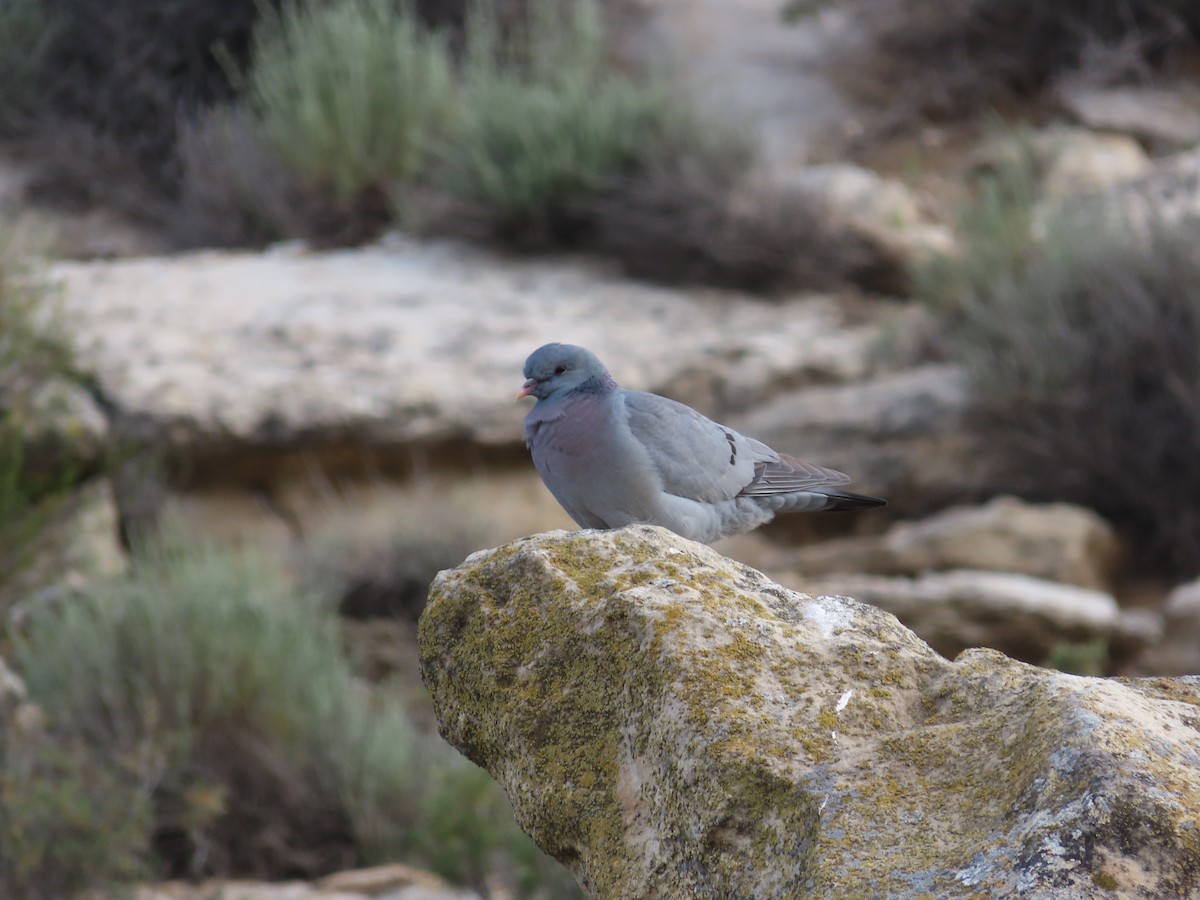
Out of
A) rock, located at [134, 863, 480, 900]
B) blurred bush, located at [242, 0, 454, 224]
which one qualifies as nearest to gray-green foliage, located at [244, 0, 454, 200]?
blurred bush, located at [242, 0, 454, 224]

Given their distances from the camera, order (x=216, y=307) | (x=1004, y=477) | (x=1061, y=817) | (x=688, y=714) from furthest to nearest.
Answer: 1. (x=216, y=307)
2. (x=1004, y=477)
3. (x=688, y=714)
4. (x=1061, y=817)

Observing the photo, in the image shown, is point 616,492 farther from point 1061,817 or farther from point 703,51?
point 703,51

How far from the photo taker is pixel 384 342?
715 centimetres

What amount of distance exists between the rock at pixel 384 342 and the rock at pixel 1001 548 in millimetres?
1293

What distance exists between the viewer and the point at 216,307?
24.4ft

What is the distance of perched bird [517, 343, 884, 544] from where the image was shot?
303 cm

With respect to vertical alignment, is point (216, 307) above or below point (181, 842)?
above

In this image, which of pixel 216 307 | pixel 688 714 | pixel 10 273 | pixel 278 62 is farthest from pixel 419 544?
pixel 688 714

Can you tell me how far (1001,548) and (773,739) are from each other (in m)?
4.46

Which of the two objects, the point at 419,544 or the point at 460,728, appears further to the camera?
the point at 419,544

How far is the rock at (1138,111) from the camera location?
9000 millimetres

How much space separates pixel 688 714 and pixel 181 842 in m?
4.33

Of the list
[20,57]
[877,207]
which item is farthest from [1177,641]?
[20,57]

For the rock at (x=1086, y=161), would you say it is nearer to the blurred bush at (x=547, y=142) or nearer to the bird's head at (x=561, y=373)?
the blurred bush at (x=547, y=142)
